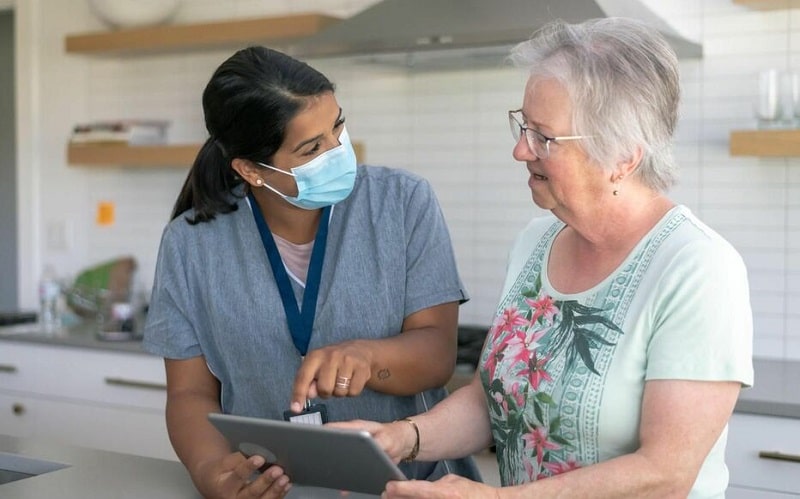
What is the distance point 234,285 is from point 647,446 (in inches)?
34.8

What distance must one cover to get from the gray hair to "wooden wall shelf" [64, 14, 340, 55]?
6.92ft

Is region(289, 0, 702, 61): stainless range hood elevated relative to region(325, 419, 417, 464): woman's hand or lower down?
elevated

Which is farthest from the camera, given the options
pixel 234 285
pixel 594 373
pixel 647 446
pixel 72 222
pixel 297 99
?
pixel 72 222

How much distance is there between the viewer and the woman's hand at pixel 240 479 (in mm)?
1692

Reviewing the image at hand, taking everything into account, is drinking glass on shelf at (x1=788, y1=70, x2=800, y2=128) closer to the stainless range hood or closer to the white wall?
the white wall

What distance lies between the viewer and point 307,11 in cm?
395

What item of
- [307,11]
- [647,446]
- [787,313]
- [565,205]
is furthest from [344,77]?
[647,446]

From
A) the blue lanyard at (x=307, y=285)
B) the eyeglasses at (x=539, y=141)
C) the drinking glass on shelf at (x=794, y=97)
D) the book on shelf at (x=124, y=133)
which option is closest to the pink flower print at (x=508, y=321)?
the eyeglasses at (x=539, y=141)

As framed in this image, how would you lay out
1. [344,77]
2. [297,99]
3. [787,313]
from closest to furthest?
1. [297,99]
2. [787,313]
3. [344,77]

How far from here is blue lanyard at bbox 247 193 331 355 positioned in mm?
1993

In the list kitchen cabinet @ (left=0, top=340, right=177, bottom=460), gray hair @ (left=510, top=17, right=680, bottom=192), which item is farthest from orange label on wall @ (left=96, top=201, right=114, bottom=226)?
gray hair @ (left=510, top=17, right=680, bottom=192)

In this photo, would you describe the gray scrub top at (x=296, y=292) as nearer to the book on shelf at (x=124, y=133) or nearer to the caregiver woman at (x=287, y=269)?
the caregiver woman at (x=287, y=269)

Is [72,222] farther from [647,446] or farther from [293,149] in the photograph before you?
[647,446]

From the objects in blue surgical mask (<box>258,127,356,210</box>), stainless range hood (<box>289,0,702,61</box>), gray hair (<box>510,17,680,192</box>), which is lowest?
blue surgical mask (<box>258,127,356,210</box>)
